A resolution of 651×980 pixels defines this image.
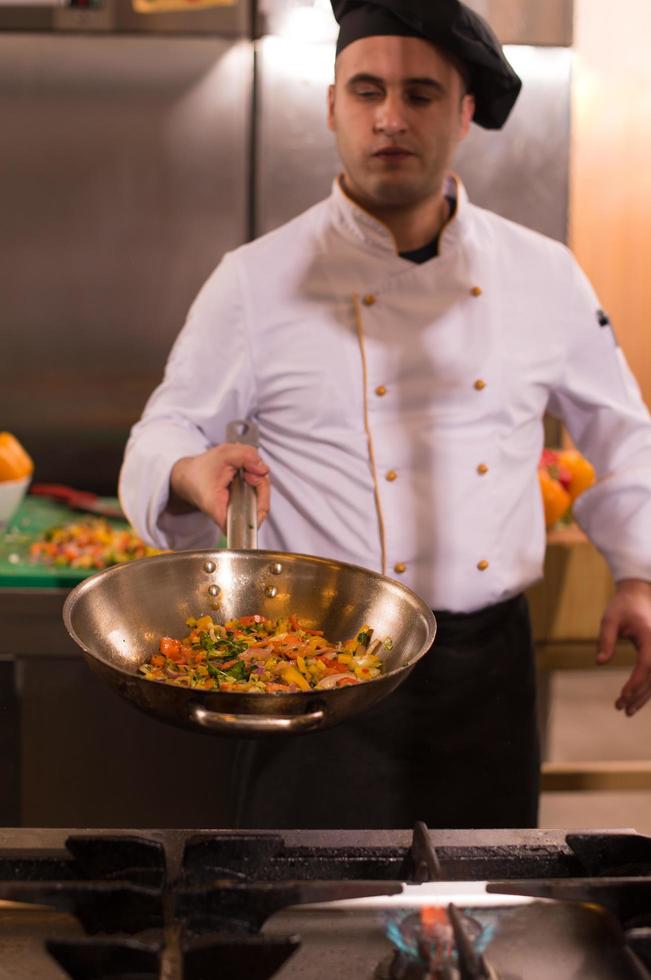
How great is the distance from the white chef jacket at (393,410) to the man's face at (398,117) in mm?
49

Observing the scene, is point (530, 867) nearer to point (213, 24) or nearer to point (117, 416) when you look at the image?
point (117, 416)

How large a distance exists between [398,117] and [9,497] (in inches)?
32.7

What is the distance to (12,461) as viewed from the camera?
6.31ft

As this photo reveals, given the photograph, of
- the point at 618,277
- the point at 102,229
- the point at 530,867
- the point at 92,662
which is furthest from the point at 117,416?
the point at 530,867

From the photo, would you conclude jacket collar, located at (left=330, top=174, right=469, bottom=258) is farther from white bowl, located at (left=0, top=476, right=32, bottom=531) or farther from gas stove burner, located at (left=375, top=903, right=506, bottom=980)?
gas stove burner, located at (left=375, top=903, right=506, bottom=980)

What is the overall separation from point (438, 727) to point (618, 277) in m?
0.97

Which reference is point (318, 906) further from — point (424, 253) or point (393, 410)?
point (424, 253)

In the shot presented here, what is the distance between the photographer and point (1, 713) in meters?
1.87

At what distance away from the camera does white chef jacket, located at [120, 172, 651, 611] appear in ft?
5.25

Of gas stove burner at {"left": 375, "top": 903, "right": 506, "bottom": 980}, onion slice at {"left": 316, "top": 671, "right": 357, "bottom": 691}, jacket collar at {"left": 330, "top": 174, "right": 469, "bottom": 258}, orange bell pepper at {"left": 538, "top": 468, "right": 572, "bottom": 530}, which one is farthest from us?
orange bell pepper at {"left": 538, "top": 468, "right": 572, "bottom": 530}

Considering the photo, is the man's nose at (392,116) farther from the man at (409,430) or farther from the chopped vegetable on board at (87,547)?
the chopped vegetable on board at (87,547)

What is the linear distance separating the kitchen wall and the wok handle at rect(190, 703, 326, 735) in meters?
1.23

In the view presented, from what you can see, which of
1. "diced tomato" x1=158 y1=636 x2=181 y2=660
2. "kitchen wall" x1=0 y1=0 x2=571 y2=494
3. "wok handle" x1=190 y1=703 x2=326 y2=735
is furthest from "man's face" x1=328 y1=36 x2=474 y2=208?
"wok handle" x1=190 y1=703 x2=326 y2=735

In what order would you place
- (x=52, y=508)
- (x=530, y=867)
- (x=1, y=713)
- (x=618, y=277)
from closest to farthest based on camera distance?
(x=530, y=867)
(x=1, y=713)
(x=52, y=508)
(x=618, y=277)
